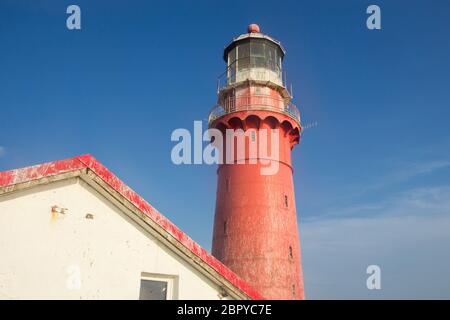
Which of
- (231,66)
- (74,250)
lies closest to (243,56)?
(231,66)

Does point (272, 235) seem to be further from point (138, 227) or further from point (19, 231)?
point (19, 231)

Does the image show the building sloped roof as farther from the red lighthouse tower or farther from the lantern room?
the lantern room

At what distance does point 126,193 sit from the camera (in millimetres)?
6469

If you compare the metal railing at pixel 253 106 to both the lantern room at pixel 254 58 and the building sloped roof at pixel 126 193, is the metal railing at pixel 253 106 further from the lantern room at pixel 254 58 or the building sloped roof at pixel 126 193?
the building sloped roof at pixel 126 193

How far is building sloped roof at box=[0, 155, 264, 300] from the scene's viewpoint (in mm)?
5629

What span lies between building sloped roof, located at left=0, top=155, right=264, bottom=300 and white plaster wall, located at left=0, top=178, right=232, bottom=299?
166 millimetres

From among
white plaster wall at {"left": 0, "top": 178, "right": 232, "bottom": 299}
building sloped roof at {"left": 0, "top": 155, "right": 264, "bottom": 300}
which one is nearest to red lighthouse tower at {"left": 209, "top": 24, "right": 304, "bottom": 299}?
building sloped roof at {"left": 0, "top": 155, "right": 264, "bottom": 300}

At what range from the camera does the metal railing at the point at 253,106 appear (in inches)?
819

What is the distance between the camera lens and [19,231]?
548 centimetres

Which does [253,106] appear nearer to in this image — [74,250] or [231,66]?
[231,66]

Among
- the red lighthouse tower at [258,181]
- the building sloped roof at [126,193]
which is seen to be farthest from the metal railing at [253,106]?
the building sloped roof at [126,193]
